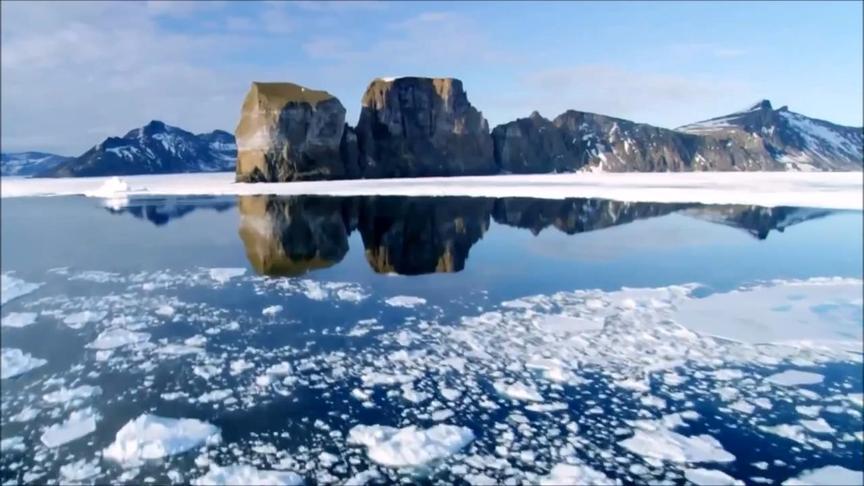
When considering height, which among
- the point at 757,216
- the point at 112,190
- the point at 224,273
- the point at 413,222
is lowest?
the point at 224,273

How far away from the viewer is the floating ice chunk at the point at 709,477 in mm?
2770

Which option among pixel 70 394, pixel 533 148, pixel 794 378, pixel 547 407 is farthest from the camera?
pixel 533 148

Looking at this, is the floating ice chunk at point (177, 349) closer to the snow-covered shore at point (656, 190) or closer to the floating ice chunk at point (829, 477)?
the floating ice chunk at point (829, 477)

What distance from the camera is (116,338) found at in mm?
4949

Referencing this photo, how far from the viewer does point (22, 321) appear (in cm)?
538

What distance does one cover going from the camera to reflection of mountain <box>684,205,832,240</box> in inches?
502

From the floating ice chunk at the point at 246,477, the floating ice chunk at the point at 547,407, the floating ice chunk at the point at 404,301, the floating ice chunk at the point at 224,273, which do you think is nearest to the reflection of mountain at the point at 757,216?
the floating ice chunk at the point at 404,301

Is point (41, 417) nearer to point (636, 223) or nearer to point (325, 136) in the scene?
point (636, 223)

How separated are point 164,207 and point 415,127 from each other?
1348 cm

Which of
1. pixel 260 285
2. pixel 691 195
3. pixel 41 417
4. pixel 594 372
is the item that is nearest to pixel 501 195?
pixel 691 195

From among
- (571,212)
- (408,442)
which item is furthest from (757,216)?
(408,442)

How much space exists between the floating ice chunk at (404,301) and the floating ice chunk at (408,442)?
296 cm

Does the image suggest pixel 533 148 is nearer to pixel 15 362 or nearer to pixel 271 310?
pixel 271 310

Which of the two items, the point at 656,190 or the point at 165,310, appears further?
the point at 656,190
